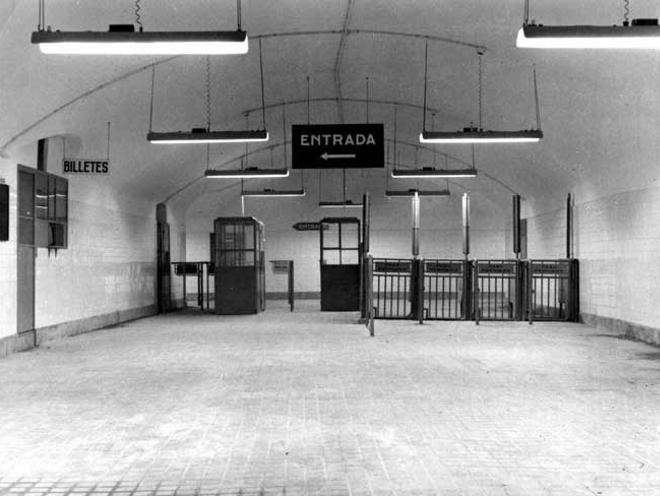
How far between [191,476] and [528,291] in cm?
1167

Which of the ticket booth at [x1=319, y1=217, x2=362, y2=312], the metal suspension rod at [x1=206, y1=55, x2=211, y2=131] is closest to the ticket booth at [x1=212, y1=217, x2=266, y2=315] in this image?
the ticket booth at [x1=319, y1=217, x2=362, y2=312]

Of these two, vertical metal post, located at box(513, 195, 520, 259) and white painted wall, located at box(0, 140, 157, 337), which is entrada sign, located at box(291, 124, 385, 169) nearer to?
white painted wall, located at box(0, 140, 157, 337)

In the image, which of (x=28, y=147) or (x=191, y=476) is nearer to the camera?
(x=191, y=476)

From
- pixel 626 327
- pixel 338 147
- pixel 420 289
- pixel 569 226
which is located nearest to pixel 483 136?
pixel 338 147

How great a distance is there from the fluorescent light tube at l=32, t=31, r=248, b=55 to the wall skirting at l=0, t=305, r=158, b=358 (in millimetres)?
5368

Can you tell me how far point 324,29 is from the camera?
10.7m

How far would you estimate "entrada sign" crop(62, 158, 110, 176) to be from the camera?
12.0 metres

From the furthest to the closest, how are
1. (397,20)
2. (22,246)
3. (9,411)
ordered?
(22,246) < (397,20) < (9,411)

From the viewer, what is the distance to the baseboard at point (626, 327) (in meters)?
11.6

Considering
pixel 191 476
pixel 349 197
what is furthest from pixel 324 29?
pixel 349 197

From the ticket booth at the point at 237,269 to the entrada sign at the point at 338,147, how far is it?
6918 millimetres

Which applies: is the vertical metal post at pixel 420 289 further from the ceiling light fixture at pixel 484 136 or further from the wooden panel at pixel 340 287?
the ceiling light fixture at pixel 484 136

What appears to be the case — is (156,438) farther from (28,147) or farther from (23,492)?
(28,147)

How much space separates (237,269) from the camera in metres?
18.4
